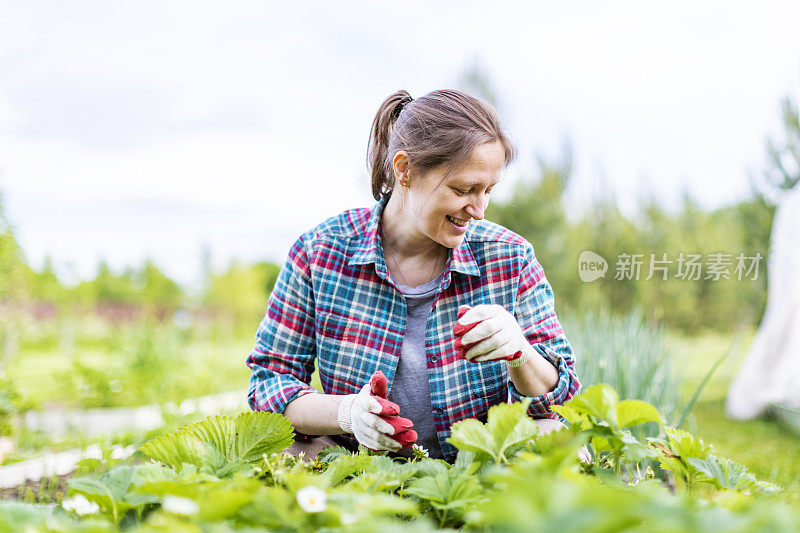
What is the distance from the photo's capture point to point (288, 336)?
144 centimetres

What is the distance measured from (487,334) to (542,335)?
364mm

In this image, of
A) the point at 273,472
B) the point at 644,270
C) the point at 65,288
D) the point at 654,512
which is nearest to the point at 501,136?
the point at 273,472

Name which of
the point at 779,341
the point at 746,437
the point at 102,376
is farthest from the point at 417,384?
the point at 779,341

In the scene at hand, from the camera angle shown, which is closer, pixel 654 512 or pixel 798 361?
pixel 654 512

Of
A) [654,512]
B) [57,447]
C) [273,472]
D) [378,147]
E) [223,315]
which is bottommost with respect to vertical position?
[223,315]

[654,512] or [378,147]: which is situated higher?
[378,147]

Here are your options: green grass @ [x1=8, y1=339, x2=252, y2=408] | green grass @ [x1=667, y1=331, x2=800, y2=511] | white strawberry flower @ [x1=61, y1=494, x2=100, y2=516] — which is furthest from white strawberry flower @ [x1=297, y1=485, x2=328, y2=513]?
green grass @ [x1=8, y1=339, x2=252, y2=408]

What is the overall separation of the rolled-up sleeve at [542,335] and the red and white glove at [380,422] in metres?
0.30

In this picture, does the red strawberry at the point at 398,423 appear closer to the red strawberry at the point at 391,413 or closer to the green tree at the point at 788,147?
the red strawberry at the point at 391,413

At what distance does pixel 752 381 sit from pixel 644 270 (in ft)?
9.86

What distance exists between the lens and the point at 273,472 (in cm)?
69

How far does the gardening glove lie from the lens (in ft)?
3.40

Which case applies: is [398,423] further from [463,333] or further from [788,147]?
[788,147]

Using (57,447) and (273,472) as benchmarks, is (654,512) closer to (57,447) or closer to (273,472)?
(273,472)
